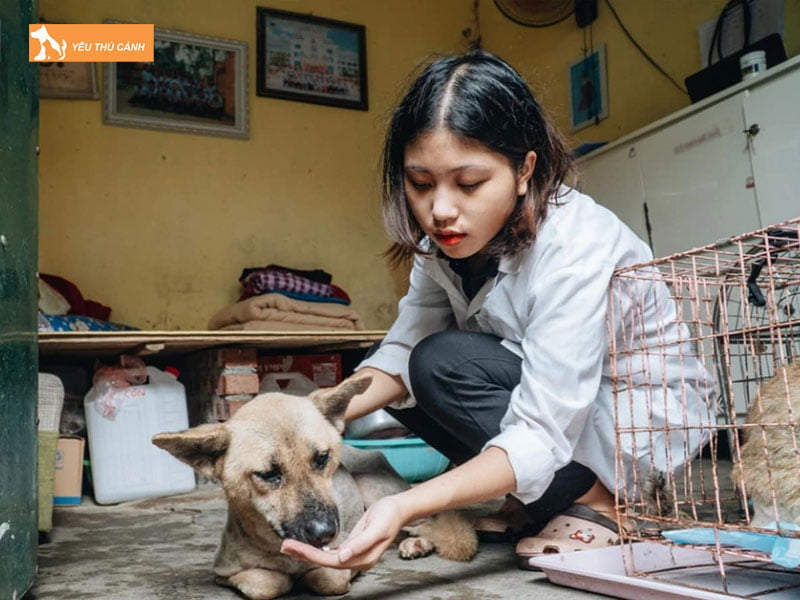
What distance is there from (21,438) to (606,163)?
3.74 meters

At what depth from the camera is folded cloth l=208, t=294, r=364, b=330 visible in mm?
4359

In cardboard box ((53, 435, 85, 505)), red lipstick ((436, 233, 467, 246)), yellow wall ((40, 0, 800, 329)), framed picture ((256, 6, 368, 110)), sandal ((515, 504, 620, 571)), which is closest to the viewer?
red lipstick ((436, 233, 467, 246))

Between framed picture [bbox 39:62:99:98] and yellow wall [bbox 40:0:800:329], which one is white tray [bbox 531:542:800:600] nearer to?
yellow wall [bbox 40:0:800:329]

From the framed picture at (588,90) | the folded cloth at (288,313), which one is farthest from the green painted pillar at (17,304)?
the framed picture at (588,90)

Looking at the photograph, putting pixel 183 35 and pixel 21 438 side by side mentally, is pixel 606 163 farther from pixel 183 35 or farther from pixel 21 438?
pixel 21 438

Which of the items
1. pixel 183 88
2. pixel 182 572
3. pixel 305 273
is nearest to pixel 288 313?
pixel 305 273

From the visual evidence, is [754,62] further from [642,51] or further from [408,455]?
[408,455]

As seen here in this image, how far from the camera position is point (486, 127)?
153 centimetres

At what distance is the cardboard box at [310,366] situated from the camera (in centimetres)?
416

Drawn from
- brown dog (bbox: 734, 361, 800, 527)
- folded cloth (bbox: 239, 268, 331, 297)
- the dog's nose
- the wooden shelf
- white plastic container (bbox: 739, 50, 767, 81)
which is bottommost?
the dog's nose

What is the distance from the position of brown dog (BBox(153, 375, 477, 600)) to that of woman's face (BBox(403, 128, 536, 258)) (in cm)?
43

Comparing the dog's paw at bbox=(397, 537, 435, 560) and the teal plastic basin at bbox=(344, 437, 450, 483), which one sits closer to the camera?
the dog's paw at bbox=(397, 537, 435, 560)

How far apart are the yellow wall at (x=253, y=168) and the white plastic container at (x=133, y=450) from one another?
1596mm

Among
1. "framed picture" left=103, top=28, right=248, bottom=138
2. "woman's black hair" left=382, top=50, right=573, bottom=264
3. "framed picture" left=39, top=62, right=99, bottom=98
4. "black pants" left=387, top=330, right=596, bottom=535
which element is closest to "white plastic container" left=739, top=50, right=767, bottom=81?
"woman's black hair" left=382, top=50, right=573, bottom=264
